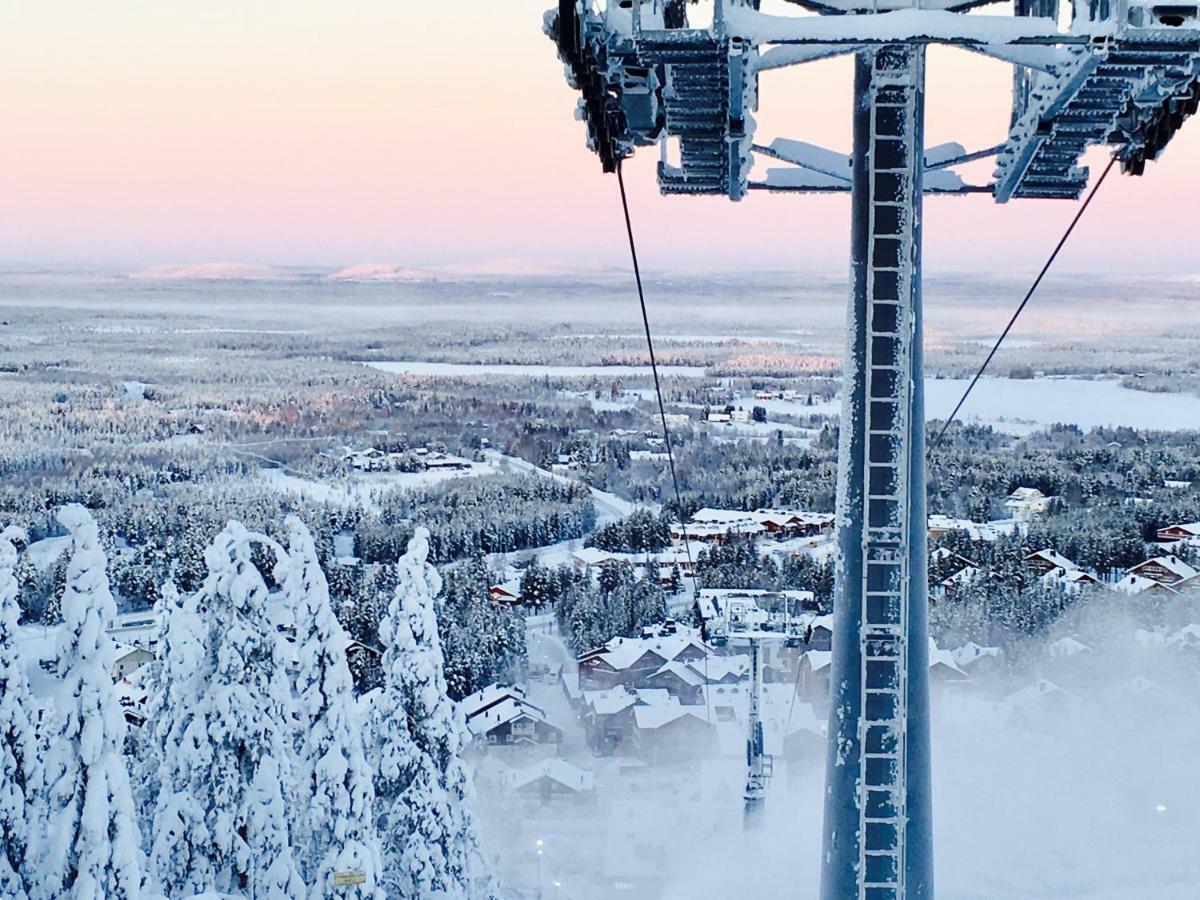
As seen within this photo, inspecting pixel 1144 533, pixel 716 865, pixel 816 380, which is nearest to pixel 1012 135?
pixel 716 865

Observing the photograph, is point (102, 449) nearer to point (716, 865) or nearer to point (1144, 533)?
point (1144, 533)

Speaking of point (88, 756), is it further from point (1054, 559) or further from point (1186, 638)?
point (1054, 559)

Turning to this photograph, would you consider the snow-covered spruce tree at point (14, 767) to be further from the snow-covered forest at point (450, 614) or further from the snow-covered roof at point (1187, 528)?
the snow-covered roof at point (1187, 528)

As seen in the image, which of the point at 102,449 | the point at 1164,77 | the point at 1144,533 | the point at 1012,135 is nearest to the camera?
the point at 1164,77

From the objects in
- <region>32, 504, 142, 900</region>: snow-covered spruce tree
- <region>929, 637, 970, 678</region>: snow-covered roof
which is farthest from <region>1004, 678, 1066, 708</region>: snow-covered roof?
<region>32, 504, 142, 900</region>: snow-covered spruce tree

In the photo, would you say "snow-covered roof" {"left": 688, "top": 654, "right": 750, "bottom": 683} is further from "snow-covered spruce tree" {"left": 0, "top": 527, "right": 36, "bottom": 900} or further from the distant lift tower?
the distant lift tower

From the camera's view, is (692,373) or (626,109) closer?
(626,109)
